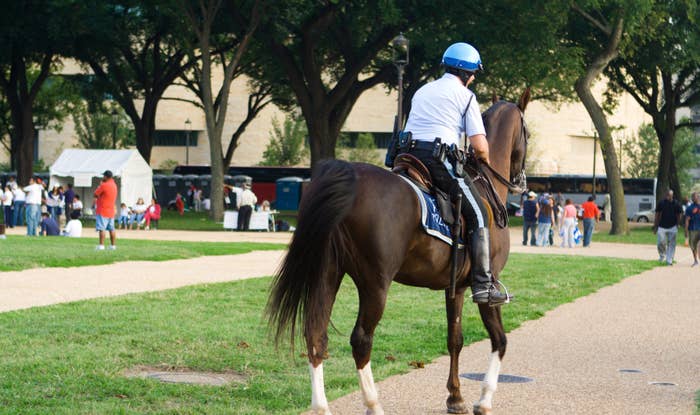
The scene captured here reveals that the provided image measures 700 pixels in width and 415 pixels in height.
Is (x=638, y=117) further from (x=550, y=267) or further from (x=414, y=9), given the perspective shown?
(x=550, y=267)

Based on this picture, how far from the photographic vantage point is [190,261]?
2219 centimetres

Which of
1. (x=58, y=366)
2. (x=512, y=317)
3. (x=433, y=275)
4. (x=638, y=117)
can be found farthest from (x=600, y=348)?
(x=638, y=117)

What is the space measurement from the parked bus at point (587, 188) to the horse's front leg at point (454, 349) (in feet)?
234

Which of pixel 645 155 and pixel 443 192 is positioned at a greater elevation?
pixel 645 155

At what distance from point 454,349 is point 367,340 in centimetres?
114

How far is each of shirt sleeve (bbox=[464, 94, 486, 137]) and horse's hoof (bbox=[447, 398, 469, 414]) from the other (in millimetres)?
1712

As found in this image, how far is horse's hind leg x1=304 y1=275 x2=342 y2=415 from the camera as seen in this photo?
6387 mm

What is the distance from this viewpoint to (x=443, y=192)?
23.4 feet

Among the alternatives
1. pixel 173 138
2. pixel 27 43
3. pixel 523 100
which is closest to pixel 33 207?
pixel 27 43

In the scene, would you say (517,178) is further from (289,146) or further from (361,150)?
(289,146)

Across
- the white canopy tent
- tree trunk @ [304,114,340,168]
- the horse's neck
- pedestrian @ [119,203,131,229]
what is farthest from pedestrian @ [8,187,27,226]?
the horse's neck

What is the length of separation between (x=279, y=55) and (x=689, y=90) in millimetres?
21731

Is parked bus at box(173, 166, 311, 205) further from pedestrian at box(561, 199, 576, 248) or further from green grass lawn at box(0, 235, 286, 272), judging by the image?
green grass lawn at box(0, 235, 286, 272)

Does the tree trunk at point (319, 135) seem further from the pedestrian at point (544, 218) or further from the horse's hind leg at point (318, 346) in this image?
the horse's hind leg at point (318, 346)
